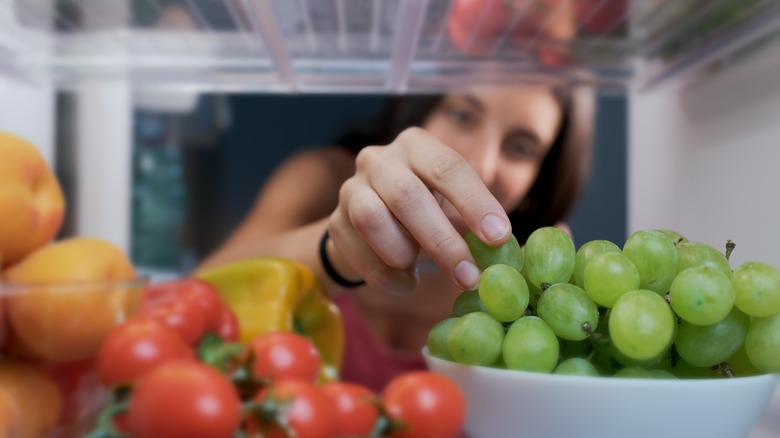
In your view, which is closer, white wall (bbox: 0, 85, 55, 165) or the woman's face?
the woman's face

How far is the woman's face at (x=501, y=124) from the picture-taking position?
76 centimetres

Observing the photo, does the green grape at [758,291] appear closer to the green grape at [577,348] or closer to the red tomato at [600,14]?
the green grape at [577,348]

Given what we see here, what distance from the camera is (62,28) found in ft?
2.59

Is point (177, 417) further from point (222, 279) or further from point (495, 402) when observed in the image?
point (222, 279)

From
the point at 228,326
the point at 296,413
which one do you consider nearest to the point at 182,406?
the point at 296,413

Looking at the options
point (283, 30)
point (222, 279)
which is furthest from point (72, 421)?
point (283, 30)

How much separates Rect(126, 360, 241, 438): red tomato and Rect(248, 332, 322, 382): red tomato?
0.21 ft

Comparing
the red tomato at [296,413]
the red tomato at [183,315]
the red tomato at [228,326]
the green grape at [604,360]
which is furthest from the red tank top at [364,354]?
the red tomato at [296,413]

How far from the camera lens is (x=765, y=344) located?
37 cm

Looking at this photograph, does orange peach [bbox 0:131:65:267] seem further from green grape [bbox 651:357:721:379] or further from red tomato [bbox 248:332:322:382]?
green grape [bbox 651:357:721:379]

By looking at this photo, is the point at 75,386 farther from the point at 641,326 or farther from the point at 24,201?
the point at 641,326

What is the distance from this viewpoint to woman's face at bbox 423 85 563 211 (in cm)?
76

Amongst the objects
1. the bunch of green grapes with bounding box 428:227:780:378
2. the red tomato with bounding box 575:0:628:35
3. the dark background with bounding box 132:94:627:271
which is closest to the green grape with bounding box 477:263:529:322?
the bunch of green grapes with bounding box 428:227:780:378

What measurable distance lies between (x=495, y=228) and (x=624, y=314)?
104 mm
